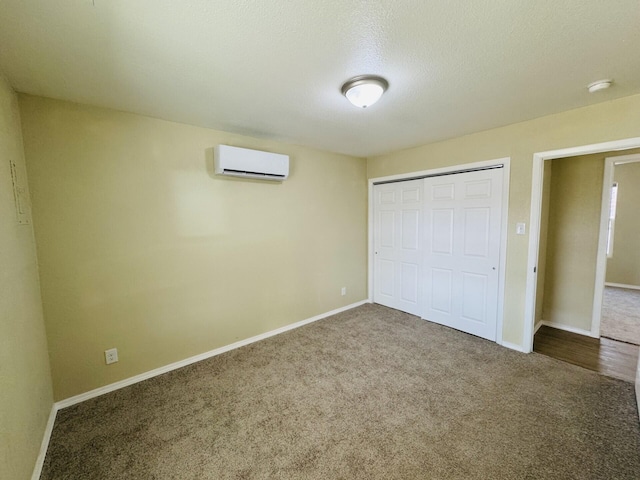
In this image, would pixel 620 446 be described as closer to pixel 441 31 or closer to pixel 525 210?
pixel 525 210

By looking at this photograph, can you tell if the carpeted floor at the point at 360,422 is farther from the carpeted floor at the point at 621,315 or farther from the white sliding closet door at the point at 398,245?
the carpeted floor at the point at 621,315

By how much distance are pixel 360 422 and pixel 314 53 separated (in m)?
2.44

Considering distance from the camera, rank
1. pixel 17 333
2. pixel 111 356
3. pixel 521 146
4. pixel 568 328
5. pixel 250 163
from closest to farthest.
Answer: pixel 17 333
pixel 111 356
pixel 521 146
pixel 250 163
pixel 568 328

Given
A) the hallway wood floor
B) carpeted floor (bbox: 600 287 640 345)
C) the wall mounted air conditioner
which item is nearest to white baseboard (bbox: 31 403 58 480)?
the wall mounted air conditioner

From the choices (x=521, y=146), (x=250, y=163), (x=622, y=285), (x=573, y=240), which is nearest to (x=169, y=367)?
(x=250, y=163)

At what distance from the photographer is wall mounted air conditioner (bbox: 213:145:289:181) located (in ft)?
8.67

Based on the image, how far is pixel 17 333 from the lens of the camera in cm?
146

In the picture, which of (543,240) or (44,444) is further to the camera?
(543,240)

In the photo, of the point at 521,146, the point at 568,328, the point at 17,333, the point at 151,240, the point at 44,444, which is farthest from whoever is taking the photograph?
the point at 568,328

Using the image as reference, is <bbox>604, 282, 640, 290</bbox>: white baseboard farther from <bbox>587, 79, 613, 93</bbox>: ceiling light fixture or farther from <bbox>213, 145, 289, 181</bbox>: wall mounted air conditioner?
<bbox>213, 145, 289, 181</bbox>: wall mounted air conditioner

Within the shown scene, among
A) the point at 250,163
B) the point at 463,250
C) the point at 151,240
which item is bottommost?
the point at 463,250

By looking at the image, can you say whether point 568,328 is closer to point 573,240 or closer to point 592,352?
point 592,352

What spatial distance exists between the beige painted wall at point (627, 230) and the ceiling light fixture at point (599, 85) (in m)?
4.76

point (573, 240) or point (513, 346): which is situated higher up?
point (573, 240)
